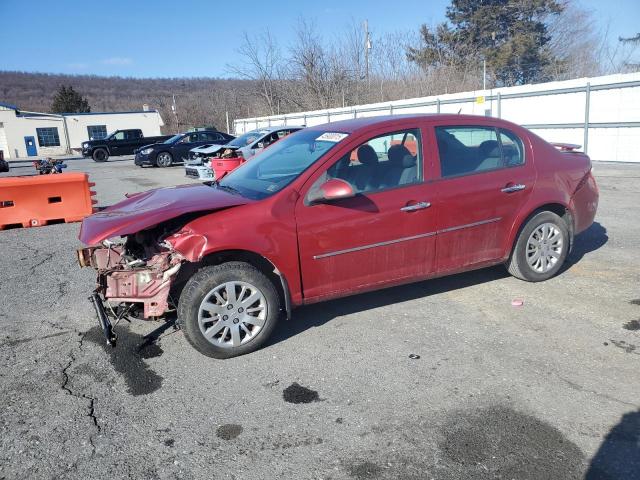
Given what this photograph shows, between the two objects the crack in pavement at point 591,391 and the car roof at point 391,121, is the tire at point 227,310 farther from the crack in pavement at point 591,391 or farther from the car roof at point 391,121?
the crack in pavement at point 591,391

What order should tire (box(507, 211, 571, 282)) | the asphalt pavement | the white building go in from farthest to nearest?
the white building → tire (box(507, 211, 571, 282)) → the asphalt pavement

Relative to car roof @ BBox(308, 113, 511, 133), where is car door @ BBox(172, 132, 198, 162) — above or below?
below

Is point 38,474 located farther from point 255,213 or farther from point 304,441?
point 255,213

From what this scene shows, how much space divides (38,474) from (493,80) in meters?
36.7

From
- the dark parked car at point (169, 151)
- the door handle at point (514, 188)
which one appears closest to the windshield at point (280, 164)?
the door handle at point (514, 188)

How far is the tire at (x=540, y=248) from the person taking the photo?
5.07 metres

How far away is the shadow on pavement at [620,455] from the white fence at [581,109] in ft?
48.8

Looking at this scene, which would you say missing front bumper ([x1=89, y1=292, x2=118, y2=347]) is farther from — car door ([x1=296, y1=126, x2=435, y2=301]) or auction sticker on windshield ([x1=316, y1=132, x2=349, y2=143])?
auction sticker on windshield ([x1=316, y1=132, x2=349, y2=143])

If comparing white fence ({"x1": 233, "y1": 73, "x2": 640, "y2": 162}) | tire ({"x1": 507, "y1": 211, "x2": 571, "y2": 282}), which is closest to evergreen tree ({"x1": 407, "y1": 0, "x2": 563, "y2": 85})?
white fence ({"x1": 233, "y1": 73, "x2": 640, "y2": 162})

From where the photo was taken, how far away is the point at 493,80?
34.8m

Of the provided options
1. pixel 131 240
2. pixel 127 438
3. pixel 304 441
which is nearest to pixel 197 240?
pixel 131 240

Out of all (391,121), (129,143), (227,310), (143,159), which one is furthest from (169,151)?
(227,310)

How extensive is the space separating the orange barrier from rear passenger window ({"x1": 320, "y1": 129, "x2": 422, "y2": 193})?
7.44 m

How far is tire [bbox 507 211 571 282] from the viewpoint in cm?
507
